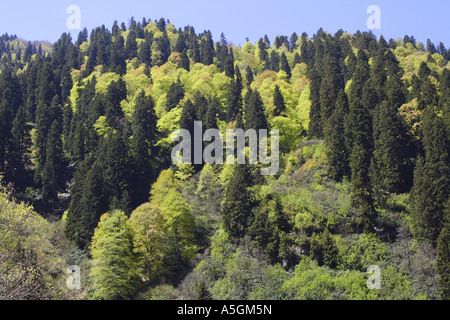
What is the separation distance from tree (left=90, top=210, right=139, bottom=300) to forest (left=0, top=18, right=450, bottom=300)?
15 centimetres

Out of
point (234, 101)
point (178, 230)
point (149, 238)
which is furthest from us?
point (234, 101)

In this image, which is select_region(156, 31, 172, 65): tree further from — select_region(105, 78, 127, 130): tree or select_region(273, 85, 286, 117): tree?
select_region(273, 85, 286, 117): tree

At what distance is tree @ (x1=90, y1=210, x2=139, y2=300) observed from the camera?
37.4 m

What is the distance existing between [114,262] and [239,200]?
14.9 meters

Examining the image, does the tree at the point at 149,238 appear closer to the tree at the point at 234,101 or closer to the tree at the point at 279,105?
the tree at the point at 279,105

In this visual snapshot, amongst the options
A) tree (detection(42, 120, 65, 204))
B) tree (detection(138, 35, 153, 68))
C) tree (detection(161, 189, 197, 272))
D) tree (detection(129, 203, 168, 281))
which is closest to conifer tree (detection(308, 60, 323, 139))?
tree (detection(161, 189, 197, 272))

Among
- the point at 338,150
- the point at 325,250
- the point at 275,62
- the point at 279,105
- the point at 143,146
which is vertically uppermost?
the point at 275,62

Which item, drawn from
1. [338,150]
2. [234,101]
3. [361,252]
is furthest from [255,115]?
[361,252]

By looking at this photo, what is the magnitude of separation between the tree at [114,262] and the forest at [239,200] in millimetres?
146

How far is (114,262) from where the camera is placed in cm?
3894

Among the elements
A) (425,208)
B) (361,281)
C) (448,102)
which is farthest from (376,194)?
(448,102)

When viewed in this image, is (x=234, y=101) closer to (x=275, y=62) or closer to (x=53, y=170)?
(x=53, y=170)

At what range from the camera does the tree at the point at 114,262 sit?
123 ft

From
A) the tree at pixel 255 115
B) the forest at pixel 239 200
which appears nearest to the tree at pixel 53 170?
the forest at pixel 239 200
